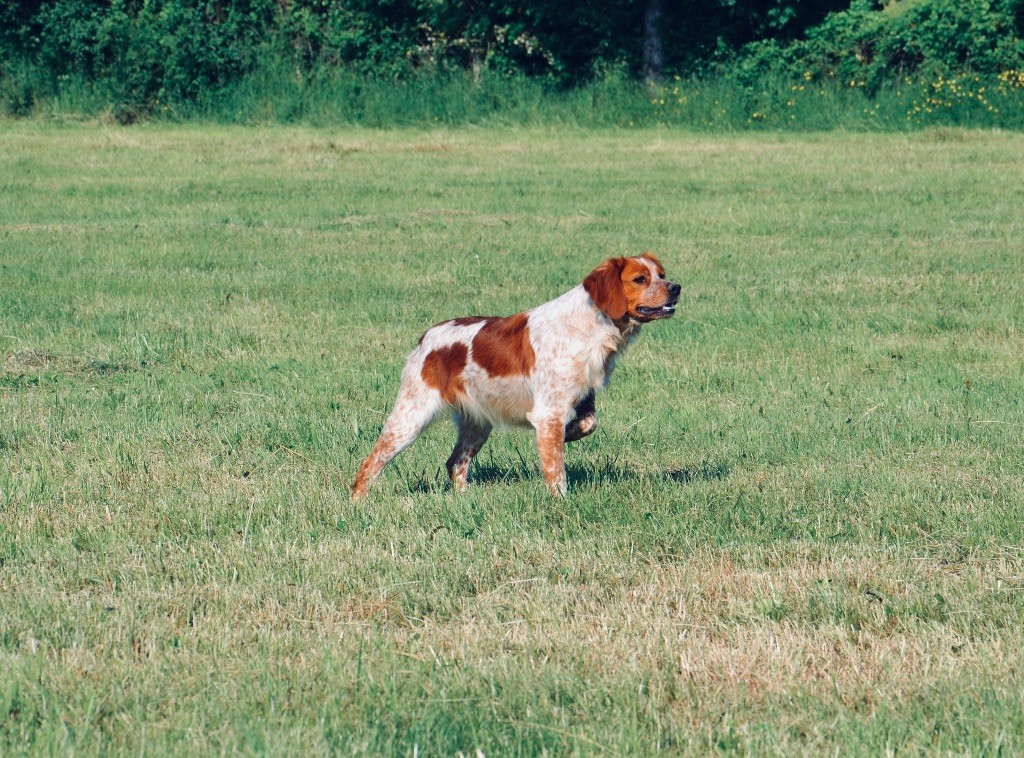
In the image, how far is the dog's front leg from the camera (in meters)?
6.05

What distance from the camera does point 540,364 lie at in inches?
241

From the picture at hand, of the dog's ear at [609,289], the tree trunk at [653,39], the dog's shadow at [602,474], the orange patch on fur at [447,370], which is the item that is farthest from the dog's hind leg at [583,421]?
the tree trunk at [653,39]

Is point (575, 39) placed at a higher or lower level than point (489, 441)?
higher

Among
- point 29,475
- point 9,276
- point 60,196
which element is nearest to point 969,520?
point 29,475

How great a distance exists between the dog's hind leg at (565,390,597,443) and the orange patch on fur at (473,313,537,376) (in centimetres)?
31

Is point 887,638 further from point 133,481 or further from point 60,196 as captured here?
point 60,196

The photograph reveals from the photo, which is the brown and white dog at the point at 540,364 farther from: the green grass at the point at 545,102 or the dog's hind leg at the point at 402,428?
the green grass at the point at 545,102

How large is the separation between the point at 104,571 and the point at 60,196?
13.8 m

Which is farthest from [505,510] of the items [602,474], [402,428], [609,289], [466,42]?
[466,42]

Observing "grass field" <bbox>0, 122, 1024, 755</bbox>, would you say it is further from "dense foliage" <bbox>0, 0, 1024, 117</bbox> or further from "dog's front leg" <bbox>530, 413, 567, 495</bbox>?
"dense foliage" <bbox>0, 0, 1024, 117</bbox>

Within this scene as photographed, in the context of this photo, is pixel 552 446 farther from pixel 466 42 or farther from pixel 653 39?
pixel 466 42

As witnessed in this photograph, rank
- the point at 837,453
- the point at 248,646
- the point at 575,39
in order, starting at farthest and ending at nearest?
the point at 575,39
the point at 837,453
the point at 248,646

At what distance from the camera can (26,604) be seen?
15.4 feet

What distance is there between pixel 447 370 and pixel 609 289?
852mm
